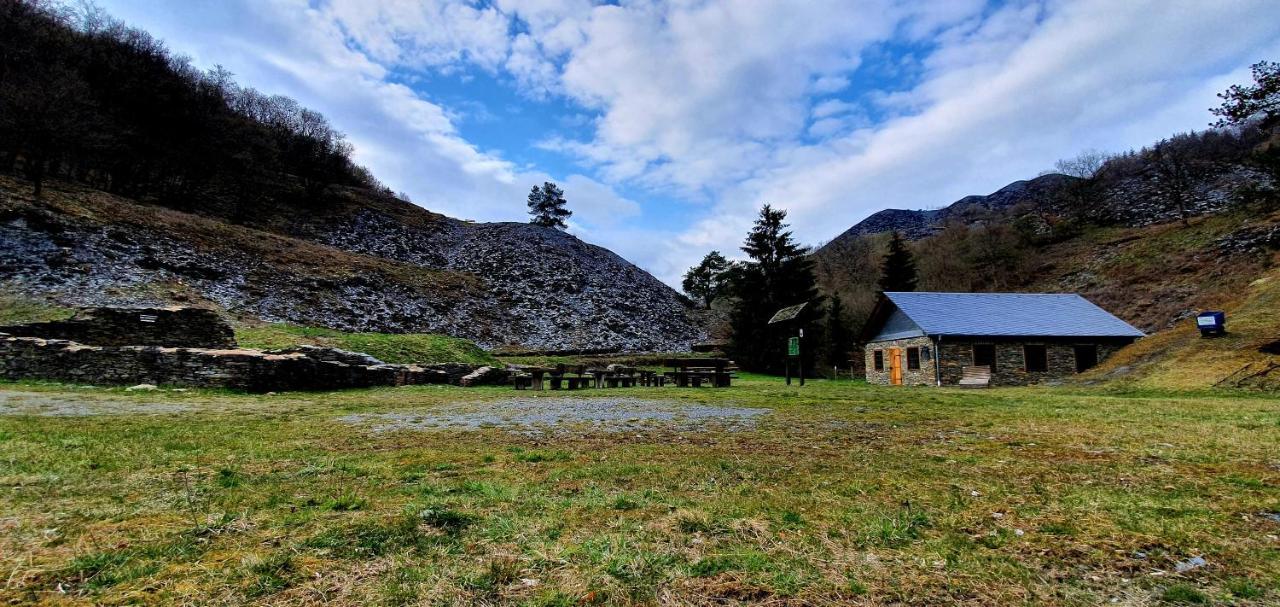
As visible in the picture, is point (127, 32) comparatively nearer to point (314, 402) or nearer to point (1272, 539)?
point (314, 402)

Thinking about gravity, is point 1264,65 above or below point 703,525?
above

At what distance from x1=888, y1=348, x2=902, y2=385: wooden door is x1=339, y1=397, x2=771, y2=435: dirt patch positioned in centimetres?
1971

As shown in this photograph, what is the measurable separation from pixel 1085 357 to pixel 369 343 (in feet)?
103

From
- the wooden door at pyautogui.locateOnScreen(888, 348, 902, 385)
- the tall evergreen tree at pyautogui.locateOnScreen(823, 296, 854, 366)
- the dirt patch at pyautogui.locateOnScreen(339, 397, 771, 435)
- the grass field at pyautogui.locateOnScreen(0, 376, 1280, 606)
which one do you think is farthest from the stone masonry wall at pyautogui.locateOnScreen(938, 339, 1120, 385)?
the grass field at pyautogui.locateOnScreen(0, 376, 1280, 606)

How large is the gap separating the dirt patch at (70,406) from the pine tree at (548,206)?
47525 millimetres

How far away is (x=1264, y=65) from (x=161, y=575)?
33.7 m

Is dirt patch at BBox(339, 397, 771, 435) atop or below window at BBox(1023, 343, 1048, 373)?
below

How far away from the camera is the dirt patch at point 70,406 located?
7.76 m

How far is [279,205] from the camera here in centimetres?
3778

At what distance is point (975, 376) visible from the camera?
23.3 metres

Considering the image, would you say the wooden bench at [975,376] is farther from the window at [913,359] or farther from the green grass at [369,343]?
the green grass at [369,343]

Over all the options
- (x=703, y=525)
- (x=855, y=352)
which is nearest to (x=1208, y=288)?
(x=855, y=352)

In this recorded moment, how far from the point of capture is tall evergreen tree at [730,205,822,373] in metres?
32.8

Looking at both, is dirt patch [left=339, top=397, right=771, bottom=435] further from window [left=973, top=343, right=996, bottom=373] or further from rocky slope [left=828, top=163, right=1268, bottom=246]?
rocky slope [left=828, top=163, right=1268, bottom=246]
